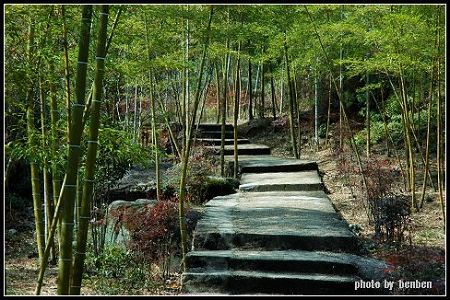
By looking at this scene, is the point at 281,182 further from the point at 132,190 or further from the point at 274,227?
the point at 274,227

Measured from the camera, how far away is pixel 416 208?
23.9 feet

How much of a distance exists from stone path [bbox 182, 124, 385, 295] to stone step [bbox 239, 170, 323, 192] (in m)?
0.68

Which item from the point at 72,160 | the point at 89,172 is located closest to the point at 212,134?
the point at 89,172

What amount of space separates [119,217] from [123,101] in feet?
29.9

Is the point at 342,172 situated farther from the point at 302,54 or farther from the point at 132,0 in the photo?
the point at 132,0

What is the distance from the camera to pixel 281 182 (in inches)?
319

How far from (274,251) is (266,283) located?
0.71 meters

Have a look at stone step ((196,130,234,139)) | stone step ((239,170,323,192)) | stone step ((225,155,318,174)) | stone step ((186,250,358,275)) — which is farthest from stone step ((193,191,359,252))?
stone step ((196,130,234,139))

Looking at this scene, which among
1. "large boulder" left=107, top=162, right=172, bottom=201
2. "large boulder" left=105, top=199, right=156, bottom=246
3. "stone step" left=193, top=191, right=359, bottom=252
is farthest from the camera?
"large boulder" left=107, top=162, right=172, bottom=201

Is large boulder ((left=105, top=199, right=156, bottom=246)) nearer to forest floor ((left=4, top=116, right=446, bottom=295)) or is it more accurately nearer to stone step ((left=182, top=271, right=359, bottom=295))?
forest floor ((left=4, top=116, right=446, bottom=295))

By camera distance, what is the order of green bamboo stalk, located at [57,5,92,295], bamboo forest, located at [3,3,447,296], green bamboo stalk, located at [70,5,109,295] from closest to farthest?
1. green bamboo stalk, located at [57,5,92,295]
2. green bamboo stalk, located at [70,5,109,295]
3. bamboo forest, located at [3,3,447,296]

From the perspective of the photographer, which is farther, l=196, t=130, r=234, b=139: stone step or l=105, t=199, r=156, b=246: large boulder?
l=196, t=130, r=234, b=139: stone step

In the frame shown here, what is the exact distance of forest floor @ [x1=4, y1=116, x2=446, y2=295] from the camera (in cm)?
419

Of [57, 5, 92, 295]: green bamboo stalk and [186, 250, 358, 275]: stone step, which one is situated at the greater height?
[57, 5, 92, 295]: green bamboo stalk
